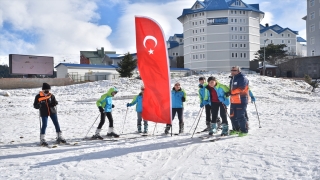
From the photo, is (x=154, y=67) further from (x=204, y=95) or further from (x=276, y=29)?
(x=276, y=29)

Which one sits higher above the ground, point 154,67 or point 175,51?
point 175,51

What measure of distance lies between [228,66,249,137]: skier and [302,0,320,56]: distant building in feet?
168

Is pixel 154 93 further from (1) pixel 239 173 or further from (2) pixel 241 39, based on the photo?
(2) pixel 241 39

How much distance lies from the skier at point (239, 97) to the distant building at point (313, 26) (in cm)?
5126

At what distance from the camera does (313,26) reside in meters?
53.4

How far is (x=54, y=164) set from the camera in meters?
5.69

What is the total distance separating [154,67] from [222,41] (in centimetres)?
5717

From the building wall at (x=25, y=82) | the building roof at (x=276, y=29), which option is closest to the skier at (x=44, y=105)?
the building wall at (x=25, y=82)

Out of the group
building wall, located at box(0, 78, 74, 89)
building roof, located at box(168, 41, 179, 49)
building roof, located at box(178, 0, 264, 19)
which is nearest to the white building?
building roof, located at box(178, 0, 264, 19)

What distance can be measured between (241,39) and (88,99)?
4719 cm

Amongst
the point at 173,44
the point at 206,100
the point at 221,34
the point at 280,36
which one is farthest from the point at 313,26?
the point at 206,100

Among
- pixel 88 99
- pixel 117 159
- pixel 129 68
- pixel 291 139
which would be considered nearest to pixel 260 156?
pixel 291 139

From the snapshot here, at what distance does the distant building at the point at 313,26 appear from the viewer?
2052 inches

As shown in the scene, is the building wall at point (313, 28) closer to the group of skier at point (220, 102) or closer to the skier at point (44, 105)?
the group of skier at point (220, 102)
